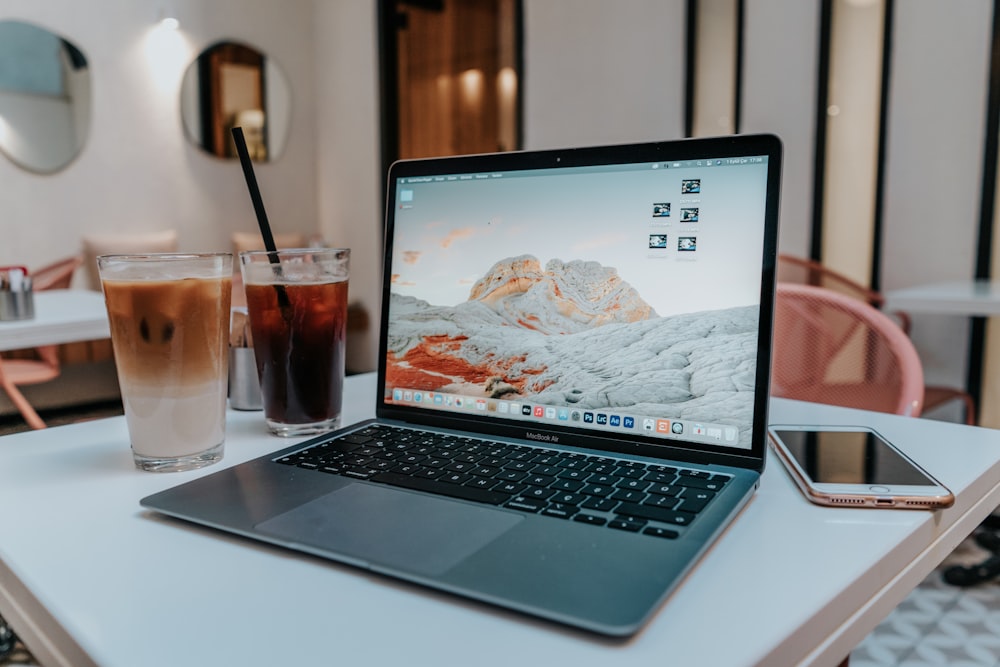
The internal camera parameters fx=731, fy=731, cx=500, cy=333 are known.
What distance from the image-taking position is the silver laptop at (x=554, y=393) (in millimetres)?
430

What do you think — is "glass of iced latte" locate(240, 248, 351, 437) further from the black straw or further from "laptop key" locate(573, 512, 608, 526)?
"laptop key" locate(573, 512, 608, 526)

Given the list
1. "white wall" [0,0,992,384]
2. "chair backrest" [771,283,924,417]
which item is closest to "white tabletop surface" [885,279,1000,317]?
"chair backrest" [771,283,924,417]

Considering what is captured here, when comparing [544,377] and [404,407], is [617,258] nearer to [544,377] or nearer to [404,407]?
[544,377]

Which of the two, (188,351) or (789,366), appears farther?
(789,366)

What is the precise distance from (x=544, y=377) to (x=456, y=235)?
0.56 ft

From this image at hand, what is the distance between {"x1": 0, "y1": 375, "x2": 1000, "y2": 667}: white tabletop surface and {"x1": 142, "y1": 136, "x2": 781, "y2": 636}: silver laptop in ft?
0.05

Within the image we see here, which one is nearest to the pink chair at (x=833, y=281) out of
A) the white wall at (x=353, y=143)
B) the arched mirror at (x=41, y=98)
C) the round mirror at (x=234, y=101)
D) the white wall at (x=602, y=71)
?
the white wall at (x=602, y=71)

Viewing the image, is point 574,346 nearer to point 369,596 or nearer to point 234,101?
point 369,596

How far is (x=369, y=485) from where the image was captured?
55cm

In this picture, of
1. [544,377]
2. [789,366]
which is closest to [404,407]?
[544,377]

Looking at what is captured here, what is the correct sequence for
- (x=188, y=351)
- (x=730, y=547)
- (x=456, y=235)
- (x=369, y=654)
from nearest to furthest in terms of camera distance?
(x=369, y=654)
(x=730, y=547)
(x=188, y=351)
(x=456, y=235)

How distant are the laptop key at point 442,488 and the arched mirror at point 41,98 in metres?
3.97

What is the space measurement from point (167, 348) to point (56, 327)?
1.47 m

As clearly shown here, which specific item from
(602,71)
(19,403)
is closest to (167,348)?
(19,403)
